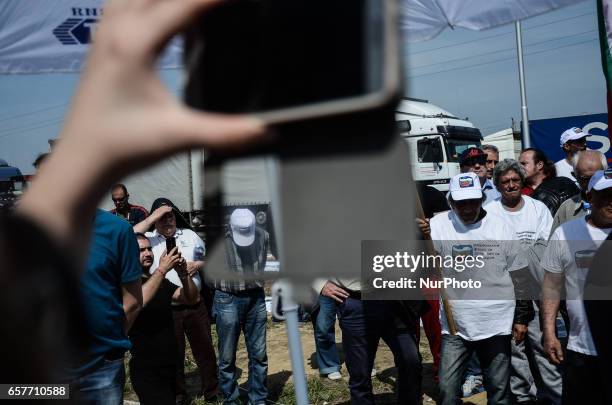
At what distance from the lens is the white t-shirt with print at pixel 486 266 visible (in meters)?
4.52

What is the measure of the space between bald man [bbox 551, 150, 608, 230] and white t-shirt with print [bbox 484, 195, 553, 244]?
0.28ft

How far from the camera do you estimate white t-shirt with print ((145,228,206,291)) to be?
17.2ft

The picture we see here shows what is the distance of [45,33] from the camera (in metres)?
2.42

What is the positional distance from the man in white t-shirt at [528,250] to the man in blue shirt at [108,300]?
9.67ft

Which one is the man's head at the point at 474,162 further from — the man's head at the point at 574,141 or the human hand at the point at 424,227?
the human hand at the point at 424,227

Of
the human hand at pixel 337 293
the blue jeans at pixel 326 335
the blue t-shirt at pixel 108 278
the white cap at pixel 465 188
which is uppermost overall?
the white cap at pixel 465 188

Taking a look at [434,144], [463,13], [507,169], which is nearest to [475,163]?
[507,169]

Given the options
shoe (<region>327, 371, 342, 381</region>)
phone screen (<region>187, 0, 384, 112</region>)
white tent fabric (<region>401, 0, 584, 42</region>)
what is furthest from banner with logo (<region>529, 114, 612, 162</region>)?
phone screen (<region>187, 0, 384, 112</region>)

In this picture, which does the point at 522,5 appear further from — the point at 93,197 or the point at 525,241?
the point at 525,241

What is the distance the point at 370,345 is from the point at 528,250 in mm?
1442

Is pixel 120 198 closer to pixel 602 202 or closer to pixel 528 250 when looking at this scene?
pixel 528 250

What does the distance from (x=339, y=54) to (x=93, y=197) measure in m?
0.34

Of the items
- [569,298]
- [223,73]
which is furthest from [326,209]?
[569,298]

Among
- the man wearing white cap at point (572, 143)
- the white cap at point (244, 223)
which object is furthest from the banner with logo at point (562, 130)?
the white cap at point (244, 223)
